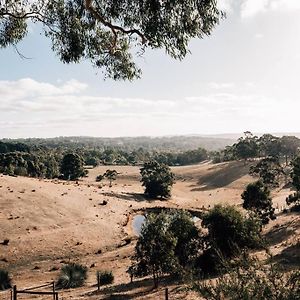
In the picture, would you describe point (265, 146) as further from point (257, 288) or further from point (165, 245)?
point (257, 288)

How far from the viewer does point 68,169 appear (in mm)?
109938

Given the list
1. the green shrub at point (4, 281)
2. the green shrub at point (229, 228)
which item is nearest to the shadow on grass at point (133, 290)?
the green shrub at point (229, 228)

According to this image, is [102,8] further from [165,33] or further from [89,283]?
[89,283]

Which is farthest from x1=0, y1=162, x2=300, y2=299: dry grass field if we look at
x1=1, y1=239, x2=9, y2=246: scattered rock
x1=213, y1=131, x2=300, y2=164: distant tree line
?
x1=213, y1=131, x2=300, y2=164: distant tree line

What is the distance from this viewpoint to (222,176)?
400 ft

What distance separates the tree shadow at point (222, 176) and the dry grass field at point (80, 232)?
2015 centimetres

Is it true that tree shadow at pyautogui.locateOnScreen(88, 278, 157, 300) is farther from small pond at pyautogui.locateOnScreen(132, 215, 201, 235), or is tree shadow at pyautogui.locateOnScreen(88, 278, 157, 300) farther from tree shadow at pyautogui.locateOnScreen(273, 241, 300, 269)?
small pond at pyautogui.locateOnScreen(132, 215, 201, 235)

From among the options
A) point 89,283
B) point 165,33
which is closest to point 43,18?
point 165,33

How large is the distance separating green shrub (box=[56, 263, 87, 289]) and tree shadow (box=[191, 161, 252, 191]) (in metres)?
76.4

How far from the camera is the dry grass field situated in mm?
32812

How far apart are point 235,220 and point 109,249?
75.8 ft

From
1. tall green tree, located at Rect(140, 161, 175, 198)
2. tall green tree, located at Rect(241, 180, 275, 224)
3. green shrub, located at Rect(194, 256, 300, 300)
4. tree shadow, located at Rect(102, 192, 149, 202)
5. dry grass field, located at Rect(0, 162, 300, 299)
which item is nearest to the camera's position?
green shrub, located at Rect(194, 256, 300, 300)

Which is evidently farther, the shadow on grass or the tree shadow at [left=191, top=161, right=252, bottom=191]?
the tree shadow at [left=191, top=161, right=252, bottom=191]

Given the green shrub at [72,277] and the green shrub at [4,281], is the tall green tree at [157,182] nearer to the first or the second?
the green shrub at [72,277]
